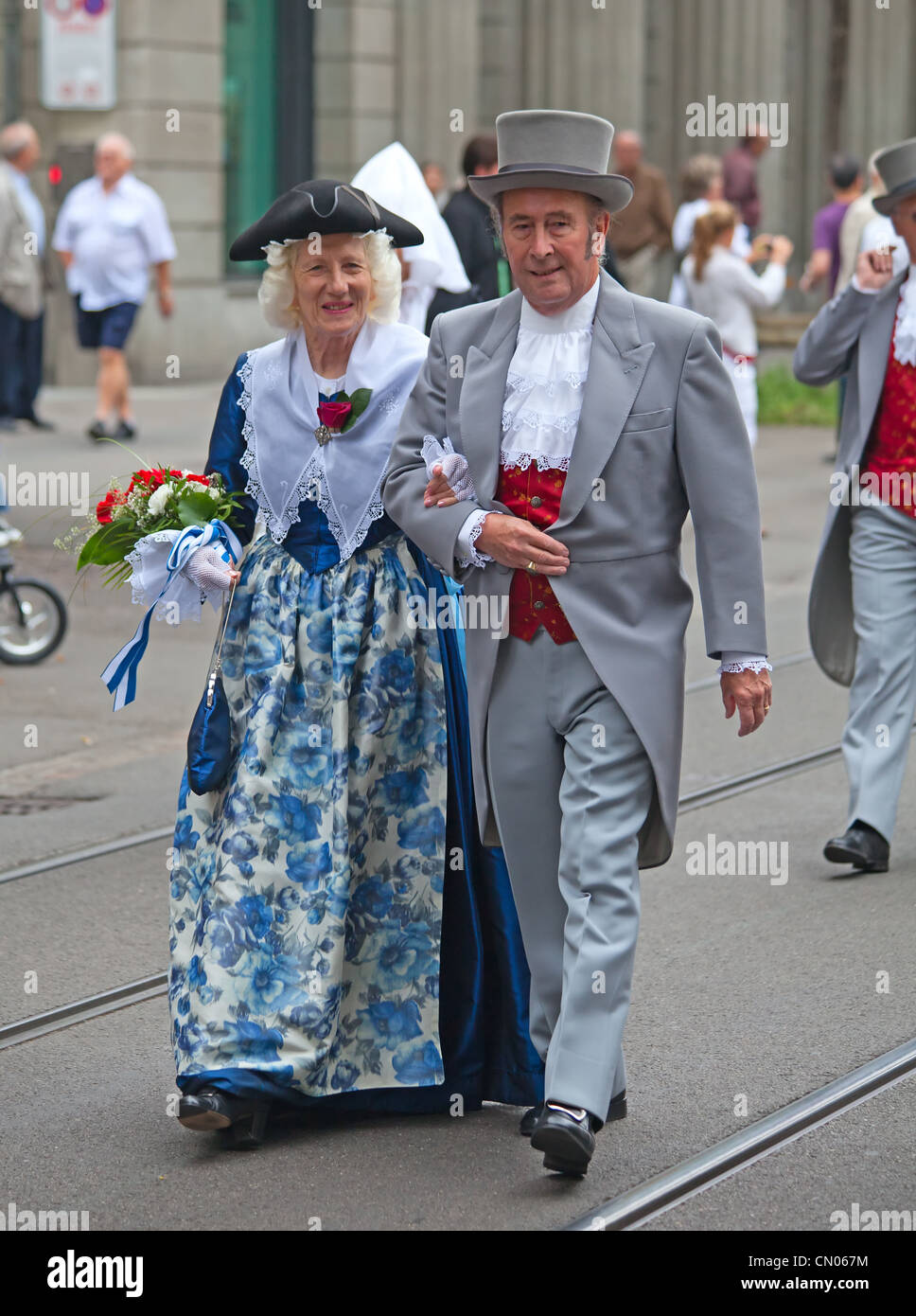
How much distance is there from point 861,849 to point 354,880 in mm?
2180

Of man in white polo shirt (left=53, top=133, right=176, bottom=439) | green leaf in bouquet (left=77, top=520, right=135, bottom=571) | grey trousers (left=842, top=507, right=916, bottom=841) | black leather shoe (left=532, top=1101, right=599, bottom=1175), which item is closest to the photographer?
black leather shoe (left=532, top=1101, right=599, bottom=1175)

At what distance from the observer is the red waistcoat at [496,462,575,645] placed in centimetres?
405

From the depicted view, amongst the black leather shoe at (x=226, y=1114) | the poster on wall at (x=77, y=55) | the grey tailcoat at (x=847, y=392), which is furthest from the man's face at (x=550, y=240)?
the poster on wall at (x=77, y=55)

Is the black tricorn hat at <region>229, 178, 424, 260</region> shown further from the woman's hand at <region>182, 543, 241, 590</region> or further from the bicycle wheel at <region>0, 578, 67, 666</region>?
the bicycle wheel at <region>0, 578, 67, 666</region>

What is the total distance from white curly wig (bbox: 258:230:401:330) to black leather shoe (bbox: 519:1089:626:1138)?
5.24ft

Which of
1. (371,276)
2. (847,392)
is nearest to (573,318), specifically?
(371,276)

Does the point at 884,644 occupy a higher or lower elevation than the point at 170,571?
lower

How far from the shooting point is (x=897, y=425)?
20.2 ft

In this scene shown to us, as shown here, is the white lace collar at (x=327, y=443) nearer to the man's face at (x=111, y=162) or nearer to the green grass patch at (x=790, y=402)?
the man's face at (x=111, y=162)

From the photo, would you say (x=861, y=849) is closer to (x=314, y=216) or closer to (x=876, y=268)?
(x=876, y=268)

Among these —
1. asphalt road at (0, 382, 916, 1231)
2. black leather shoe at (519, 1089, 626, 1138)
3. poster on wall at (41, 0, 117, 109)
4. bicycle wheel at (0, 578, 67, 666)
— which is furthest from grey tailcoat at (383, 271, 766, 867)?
poster on wall at (41, 0, 117, 109)

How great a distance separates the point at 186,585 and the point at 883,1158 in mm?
1724

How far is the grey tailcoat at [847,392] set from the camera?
6168mm

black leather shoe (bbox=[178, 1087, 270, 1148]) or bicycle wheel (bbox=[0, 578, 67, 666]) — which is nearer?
black leather shoe (bbox=[178, 1087, 270, 1148])
